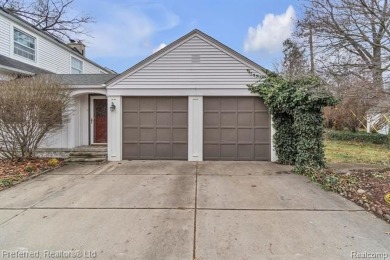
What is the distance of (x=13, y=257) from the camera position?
138 inches

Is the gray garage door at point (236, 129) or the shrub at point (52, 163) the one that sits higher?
the gray garage door at point (236, 129)

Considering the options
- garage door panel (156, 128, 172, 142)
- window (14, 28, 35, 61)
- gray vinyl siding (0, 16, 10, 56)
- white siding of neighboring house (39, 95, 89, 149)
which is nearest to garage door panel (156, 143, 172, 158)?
garage door panel (156, 128, 172, 142)

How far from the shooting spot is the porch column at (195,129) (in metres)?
10.4

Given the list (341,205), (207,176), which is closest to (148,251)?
(341,205)

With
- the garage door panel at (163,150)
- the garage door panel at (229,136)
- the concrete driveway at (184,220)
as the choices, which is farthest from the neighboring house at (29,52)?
the garage door panel at (229,136)

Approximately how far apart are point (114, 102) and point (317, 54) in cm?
717

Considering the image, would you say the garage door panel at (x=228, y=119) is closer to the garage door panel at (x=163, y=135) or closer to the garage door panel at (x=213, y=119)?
the garage door panel at (x=213, y=119)

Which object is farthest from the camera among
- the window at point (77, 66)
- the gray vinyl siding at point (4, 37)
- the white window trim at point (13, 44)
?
the window at point (77, 66)

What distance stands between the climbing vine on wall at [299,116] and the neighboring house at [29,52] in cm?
1010

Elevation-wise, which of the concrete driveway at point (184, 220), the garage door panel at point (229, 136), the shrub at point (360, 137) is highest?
the garage door panel at point (229, 136)

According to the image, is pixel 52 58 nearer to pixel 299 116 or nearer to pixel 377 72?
pixel 299 116

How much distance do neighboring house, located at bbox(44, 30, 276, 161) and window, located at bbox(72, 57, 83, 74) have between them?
30.8 ft

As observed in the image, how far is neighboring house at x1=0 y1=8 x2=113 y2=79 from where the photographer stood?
40.4 ft

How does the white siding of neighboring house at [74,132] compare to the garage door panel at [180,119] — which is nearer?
the garage door panel at [180,119]
